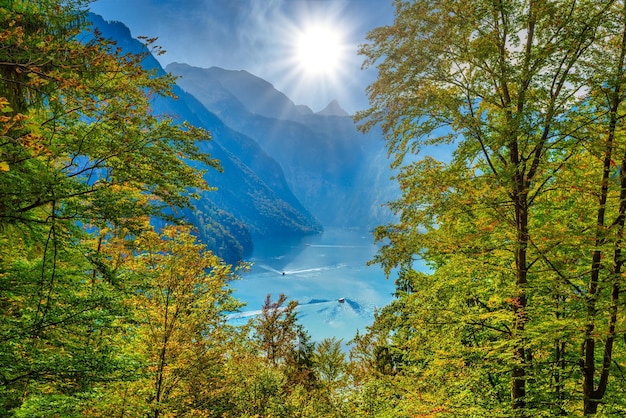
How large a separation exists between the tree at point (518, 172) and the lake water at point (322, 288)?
76.9ft

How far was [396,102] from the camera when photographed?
19.4 ft

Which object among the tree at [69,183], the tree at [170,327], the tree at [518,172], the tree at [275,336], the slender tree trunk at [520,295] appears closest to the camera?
the tree at [69,183]

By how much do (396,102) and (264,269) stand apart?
85.8 m

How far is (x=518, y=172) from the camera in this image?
4797 millimetres

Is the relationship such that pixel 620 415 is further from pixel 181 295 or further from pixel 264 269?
pixel 264 269

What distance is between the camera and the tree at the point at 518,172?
4160mm

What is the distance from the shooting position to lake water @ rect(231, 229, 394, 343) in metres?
48.4

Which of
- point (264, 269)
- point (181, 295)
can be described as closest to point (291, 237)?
point (264, 269)

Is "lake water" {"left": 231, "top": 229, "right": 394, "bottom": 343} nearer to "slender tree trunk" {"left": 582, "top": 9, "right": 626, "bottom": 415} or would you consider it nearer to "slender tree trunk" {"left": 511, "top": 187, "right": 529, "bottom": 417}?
"slender tree trunk" {"left": 511, "top": 187, "right": 529, "bottom": 417}

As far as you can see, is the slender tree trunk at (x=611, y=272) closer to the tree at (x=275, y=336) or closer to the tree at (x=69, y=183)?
the tree at (x=69, y=183)

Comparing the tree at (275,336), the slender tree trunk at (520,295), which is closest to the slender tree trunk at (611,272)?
the slender tree trunk at (520,295)

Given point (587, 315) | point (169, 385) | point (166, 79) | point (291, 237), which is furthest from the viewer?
point (291, 237)

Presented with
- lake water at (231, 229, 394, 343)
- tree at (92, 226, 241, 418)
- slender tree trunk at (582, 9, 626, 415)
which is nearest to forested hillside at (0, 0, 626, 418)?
slender tree trunk at (582, 9, 626, 415)

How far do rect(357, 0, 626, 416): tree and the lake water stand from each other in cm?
2343
